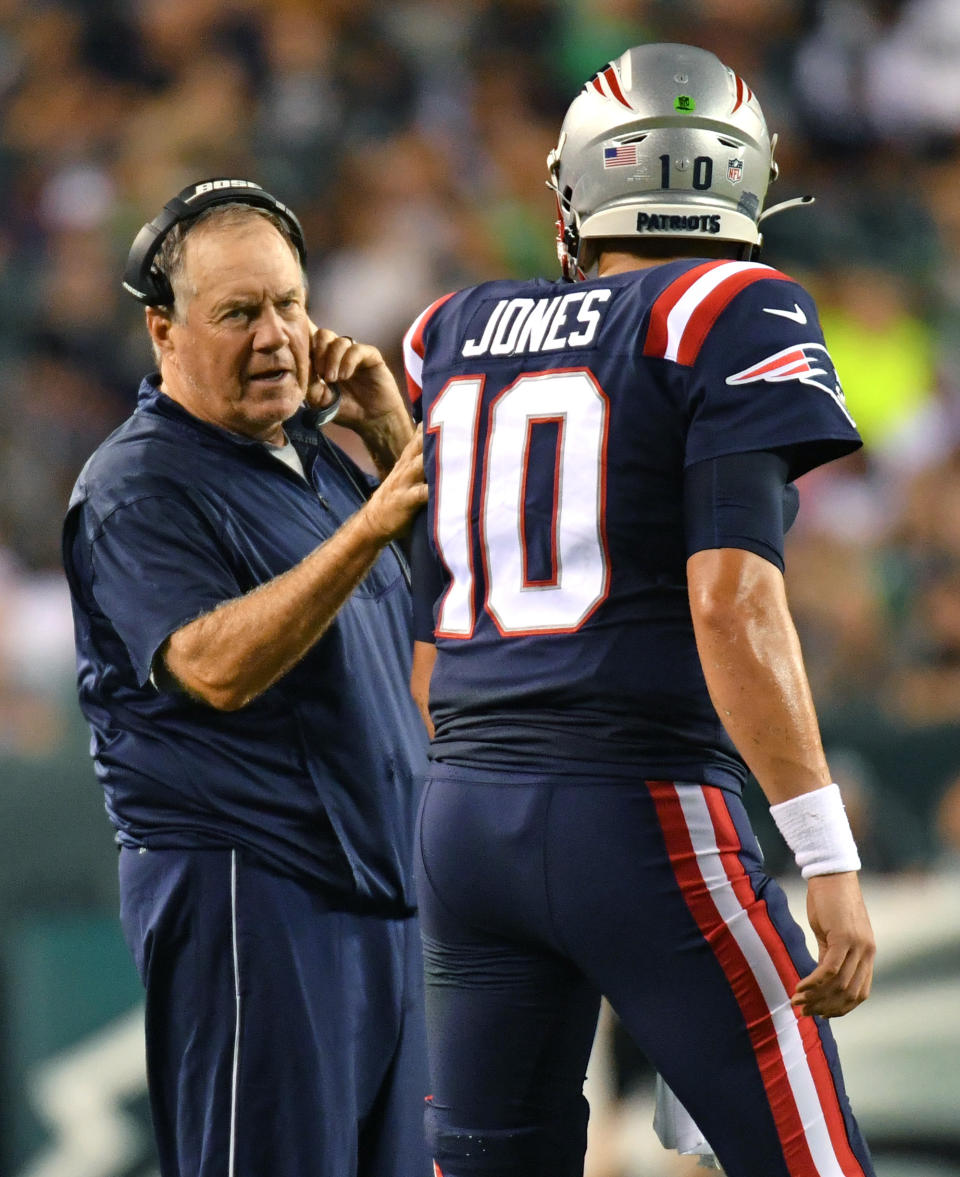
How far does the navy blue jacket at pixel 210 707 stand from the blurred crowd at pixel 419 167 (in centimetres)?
294

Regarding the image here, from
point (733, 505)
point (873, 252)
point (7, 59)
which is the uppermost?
point (7, 59)

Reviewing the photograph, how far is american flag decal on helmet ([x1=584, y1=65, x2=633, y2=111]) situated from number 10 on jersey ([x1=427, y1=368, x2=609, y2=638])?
0.41 metres

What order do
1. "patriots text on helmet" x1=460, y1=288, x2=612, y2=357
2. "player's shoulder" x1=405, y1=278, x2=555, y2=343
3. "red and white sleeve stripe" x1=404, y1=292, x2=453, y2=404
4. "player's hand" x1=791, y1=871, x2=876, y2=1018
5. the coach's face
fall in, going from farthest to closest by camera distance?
the coach's face → "red and white sleeve stripe" x1=404, y1=292, x2=453, y2=404 → "player's shoulder" x1=405, y1=278, x2=555, y2=343 → "patriots text on helmet" x1=460, y1=288, x2=612, y2=357 → "player's hand" x1=791, y1=871, x2=876, y2=1018

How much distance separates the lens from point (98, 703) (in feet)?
8.21

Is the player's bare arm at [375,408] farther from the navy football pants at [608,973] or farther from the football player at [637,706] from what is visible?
the navy football pants at [608,973]

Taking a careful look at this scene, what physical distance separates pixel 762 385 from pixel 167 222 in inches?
46.0

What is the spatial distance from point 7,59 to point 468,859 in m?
5.32

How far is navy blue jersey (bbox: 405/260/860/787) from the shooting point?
1.80m

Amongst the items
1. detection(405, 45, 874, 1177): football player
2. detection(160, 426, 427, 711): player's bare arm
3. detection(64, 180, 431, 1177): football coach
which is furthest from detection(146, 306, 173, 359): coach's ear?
detection(405, 45, 874, 1177): football player

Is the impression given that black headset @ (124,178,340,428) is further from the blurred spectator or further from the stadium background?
the blurred spectator

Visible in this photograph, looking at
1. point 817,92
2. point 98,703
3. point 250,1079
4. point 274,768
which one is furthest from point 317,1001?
point 817,92

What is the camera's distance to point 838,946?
67.0 inches

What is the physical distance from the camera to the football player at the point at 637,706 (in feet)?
5.76

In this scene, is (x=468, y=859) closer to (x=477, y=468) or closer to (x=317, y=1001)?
(x=477, y=468)
